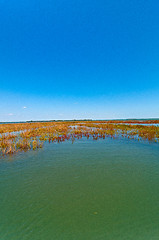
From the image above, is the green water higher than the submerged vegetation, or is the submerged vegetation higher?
the submerged vegetation

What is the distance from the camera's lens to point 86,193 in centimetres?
523

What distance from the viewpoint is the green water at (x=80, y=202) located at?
336 cm

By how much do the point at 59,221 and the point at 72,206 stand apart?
0.79 metres

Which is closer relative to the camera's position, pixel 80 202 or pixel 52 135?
pixel 80 202

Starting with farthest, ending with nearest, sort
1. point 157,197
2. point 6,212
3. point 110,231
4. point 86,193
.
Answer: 1. point 86,193
2. point 157,197
3. point 6,212
4. point 110,231

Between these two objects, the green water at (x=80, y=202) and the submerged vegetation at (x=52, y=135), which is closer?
the green water at (x=80, y=202)

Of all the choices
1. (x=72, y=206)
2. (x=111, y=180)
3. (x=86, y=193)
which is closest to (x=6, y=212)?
(x=72, y=206)

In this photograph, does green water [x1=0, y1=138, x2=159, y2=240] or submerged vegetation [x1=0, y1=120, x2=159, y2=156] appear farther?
submerged vegetation [x1=0, y1=120, x2=159, y2=156]

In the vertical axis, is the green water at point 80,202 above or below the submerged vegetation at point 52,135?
below

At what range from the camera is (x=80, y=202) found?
4.64 m

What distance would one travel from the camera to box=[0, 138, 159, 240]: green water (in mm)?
3361

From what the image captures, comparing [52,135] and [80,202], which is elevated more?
[52,135]

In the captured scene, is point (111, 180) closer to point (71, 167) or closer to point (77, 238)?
point (71, 167)

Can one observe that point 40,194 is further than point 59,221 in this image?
Yes
